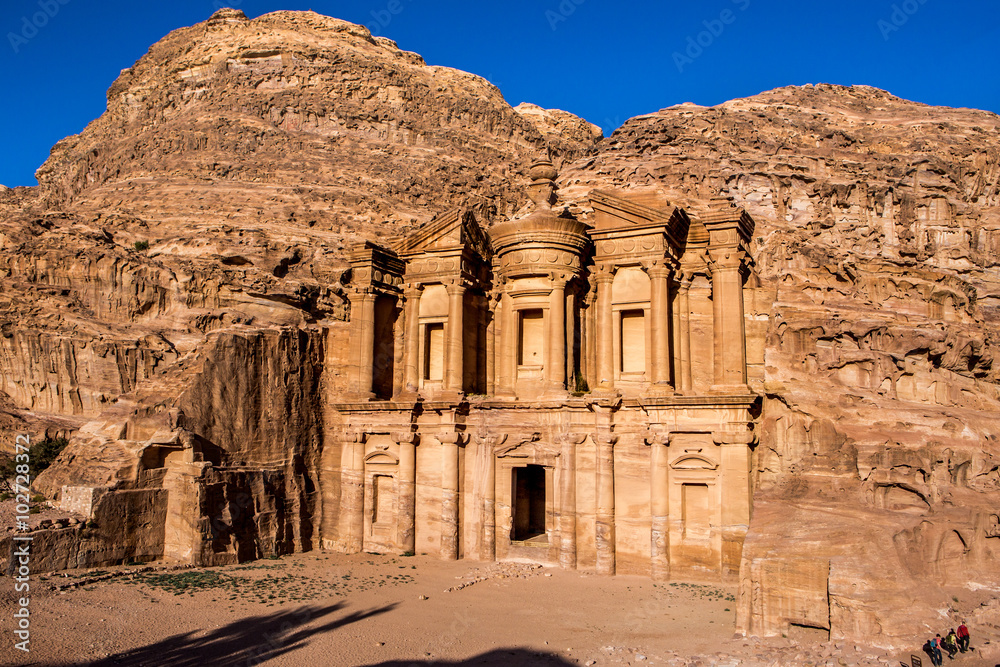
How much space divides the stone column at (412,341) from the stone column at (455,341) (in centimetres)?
156

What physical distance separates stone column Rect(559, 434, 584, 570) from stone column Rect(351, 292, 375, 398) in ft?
26.3

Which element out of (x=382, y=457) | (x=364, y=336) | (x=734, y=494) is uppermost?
(x=364, y=336)

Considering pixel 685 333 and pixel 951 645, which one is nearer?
pixel 951 645

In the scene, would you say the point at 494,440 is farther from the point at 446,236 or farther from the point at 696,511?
the point at 446,236

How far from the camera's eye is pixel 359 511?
25.1 meters

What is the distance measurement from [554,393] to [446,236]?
727cm

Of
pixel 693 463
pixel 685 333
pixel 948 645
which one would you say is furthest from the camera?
pixel 685 333

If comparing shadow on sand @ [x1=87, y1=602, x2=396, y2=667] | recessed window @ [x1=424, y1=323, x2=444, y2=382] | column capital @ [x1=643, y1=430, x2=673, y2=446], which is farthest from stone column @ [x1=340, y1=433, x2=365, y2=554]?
column capital @ [x1=643, y1=430, x2=673, y2=446]

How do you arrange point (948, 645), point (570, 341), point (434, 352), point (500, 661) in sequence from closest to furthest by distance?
point (948, 645) < point (500, 661) < point (570, 341) < point (434, 352)

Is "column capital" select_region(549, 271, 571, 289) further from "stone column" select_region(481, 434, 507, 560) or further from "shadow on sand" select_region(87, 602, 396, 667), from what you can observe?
"shadow on sand" select_region(87, 602, 396, 667)

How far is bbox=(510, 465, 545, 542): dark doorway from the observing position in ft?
83.4

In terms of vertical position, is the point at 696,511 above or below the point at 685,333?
below

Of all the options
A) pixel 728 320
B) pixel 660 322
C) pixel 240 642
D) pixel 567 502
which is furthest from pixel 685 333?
pixel 240 642

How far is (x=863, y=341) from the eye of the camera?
2006 cm
